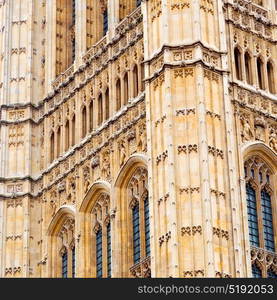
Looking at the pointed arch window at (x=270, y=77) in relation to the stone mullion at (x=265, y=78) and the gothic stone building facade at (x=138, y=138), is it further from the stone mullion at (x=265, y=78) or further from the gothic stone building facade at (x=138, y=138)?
the stone mullion at (x=265, y=78)

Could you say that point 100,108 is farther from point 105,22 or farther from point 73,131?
point 105,22

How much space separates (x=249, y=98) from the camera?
43.3 meters

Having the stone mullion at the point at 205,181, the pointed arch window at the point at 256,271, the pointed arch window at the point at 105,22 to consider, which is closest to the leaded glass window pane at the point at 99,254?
the pointed arch window at the point at 256,271

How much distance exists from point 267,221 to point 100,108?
307 inches

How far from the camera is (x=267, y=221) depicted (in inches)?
1662

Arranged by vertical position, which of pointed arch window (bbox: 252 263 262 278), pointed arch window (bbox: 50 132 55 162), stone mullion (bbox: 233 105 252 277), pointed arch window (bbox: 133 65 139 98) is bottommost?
pointed arch window (bbox: 252 263 262 278)

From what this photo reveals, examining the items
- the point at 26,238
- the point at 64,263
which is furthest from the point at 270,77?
the point at 26,238

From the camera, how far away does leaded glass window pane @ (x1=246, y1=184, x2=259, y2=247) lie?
41.3 metres

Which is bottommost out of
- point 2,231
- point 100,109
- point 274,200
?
point 274,200

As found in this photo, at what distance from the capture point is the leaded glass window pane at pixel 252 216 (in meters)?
41.3

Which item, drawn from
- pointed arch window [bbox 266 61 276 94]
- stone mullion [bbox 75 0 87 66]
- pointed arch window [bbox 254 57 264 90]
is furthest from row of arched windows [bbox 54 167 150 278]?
stone mullion [bbox 75 0 87 66]

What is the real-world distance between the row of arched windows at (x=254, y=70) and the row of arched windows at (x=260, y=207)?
9.18 feet

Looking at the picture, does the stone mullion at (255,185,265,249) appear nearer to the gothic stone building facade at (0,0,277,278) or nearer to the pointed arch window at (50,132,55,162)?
the gothic stone building facade at (0,0,277,278)
